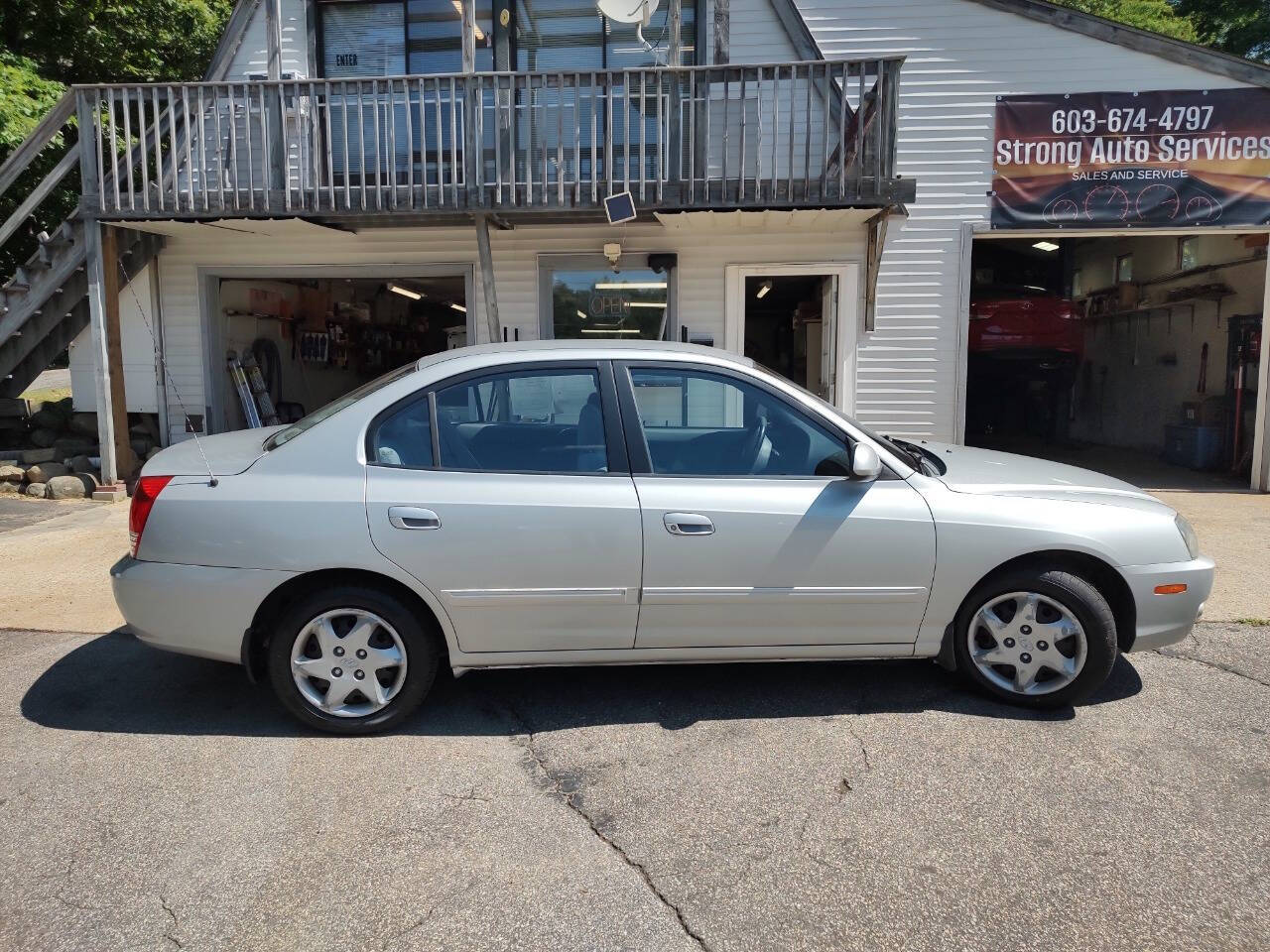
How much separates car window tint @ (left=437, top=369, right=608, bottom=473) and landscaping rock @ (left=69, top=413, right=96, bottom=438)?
323 inches

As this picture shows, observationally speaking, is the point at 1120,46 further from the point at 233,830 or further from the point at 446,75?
the point at 233,830

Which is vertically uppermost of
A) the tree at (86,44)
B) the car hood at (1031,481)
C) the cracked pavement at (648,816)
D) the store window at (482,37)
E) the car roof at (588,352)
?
the tree at (86,44)

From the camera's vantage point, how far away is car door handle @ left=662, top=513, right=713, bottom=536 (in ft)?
12.2

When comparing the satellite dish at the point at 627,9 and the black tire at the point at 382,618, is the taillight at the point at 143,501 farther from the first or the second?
the satellite dish at the point at 627,9

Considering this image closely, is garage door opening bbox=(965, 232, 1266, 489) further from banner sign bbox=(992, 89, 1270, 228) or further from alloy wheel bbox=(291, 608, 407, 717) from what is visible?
alloy wheel bbox=(291, 608, 407, 717)

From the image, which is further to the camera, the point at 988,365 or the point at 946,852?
the point at 988,365

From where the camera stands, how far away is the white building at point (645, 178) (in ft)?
27.2

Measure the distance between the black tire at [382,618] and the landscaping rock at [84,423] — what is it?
798cm

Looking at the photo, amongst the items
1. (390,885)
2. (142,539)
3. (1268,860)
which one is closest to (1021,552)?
(1268,860)

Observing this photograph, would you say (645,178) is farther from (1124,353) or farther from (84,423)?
(1124,353)

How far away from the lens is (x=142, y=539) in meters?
3.77

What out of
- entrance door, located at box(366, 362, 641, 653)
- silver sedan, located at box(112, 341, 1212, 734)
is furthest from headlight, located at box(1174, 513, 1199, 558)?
entrance door, located at box(366, 362, 641, 653)

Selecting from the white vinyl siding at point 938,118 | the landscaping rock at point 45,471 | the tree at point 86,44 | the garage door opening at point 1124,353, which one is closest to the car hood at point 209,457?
the landscaping rock at point 45,471

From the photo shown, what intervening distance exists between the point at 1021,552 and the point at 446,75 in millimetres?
6883
